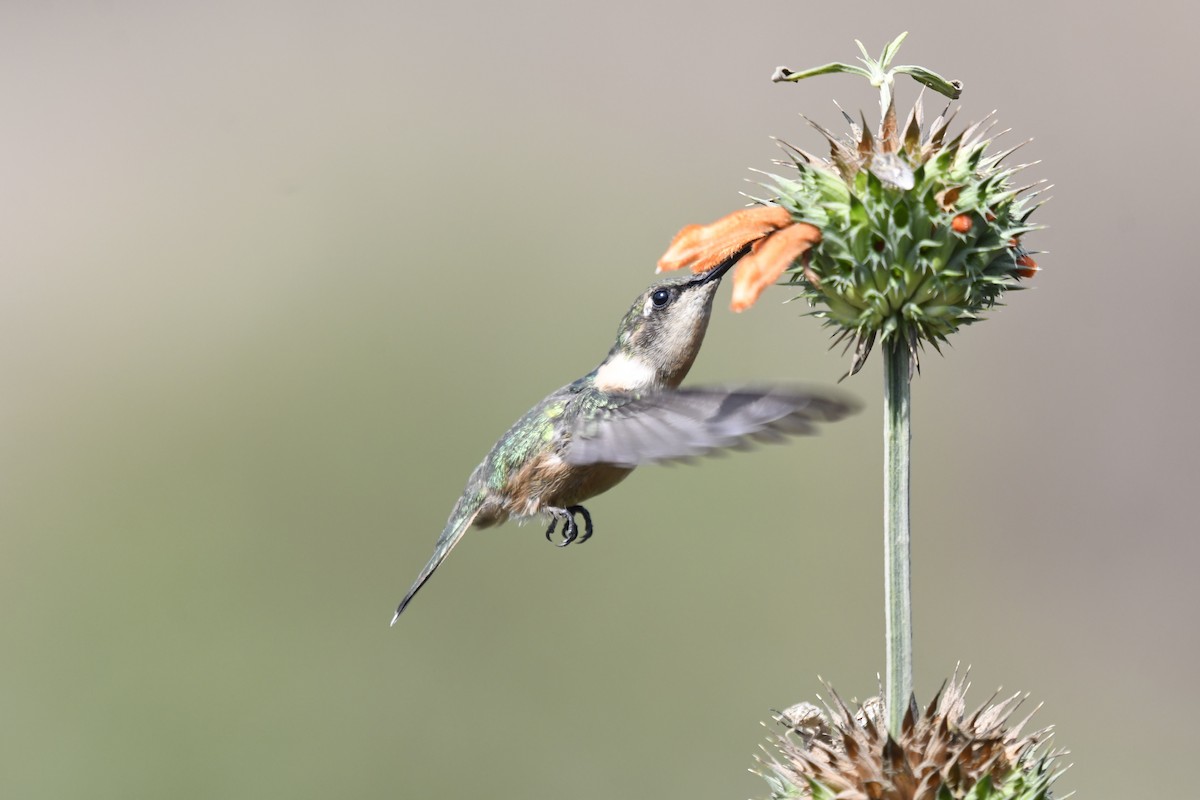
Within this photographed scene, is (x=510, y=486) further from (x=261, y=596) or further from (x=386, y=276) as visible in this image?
(x=386, y=276)

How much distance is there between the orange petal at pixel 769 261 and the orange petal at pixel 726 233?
6 cm

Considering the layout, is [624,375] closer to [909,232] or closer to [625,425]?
[625,425]

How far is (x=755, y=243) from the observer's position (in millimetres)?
3379

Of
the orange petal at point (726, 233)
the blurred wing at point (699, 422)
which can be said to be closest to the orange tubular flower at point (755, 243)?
the orange petal at point (726, 233)

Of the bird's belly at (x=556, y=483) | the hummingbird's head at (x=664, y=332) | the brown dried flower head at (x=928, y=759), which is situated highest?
the hummingbird's head at (x=664, y=332)

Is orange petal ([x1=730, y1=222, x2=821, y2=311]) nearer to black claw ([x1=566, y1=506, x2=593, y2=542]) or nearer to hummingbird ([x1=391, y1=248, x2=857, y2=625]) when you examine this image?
hummingbird ([x1=391, y1=248, x2=857, y2=625])

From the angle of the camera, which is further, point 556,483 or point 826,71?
point 556,483

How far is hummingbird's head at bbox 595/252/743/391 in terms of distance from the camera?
4.33m

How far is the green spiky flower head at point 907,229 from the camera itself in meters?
3.09

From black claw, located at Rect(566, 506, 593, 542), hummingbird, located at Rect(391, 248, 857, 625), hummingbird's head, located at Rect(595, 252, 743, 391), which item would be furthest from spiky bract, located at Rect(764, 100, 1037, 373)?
black claw, located at Rect(566, 506, 593, 542)

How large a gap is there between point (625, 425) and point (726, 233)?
0.93 metres

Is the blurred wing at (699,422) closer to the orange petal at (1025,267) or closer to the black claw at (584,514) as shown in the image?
the black claw at (584,514)

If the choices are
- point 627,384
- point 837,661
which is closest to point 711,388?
point 627,384

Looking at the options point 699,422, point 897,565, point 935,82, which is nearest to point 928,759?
point 897,565
